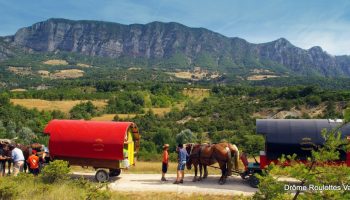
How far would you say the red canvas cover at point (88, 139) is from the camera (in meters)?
16.0

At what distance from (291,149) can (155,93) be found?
307 ft

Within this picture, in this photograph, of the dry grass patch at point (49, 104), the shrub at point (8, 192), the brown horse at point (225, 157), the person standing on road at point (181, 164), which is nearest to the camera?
the shrub at point (8, 192)

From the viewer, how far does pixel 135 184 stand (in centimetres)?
1625

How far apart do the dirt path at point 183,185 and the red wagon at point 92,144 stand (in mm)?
1007

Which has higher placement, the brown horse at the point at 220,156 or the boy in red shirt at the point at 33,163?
the brown horse at the point at 220,156

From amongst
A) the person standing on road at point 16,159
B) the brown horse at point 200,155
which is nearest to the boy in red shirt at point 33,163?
the person standing on road at point 16,159

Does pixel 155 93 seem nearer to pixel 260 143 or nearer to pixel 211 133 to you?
pixel 211 133

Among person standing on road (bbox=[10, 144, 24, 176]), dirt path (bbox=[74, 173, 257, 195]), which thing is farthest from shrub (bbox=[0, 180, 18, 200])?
dirt path (bbox=[74, 173, 257, 195])

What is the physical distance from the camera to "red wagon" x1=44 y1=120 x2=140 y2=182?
52.6ft

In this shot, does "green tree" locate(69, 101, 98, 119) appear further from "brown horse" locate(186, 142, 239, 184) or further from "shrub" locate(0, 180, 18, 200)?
"shrub" locate(0, 180, 18, 200)

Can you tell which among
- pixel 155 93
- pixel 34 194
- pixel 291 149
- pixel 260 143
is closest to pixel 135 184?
pixel 34 194

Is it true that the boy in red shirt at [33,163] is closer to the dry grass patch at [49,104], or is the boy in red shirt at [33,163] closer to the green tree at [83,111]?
the green tree at [83,111]

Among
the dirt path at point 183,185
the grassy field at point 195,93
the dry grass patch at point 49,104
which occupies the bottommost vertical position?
the dirt path at point 183,185

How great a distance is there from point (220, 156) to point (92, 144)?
5607 mm
